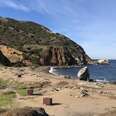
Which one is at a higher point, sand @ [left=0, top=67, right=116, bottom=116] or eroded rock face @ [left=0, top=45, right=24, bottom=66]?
eroded rock face @ [left=0, top=45, right=24, bottom=66]

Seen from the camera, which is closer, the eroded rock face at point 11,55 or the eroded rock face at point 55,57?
the eroded rock face at point 11,55

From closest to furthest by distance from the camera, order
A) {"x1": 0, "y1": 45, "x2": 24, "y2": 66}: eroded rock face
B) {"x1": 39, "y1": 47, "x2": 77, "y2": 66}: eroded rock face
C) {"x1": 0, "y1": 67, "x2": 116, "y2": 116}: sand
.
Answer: {"x1": 0, "y1": 67, "x2": 116, "y2": 116}: sand
{"x1": 0, "y1": 45, "x2": 24, "y2": 66}: eroded rock face
{"x1": 39, "y1": 47, "x2": 77, "y2": 66}: eroded rock face

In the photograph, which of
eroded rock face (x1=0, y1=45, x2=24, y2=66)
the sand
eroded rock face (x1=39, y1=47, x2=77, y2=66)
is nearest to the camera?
the sand

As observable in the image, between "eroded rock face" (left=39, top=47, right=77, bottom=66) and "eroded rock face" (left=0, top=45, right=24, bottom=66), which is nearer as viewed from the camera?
"eroded rock face" (left=0, top=45, right=24, bottom=66)

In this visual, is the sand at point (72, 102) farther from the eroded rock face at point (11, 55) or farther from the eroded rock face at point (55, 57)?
the eroded rock face at point (55, 57)

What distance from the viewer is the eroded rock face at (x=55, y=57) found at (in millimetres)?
155625

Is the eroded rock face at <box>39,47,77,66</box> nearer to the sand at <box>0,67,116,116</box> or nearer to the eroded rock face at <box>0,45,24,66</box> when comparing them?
the eroded rock face at <box>0,45,24,66</box>

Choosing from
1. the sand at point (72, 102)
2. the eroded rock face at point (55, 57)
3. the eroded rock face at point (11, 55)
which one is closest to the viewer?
the sand at point (72, 102)

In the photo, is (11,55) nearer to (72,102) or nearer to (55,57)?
(55,57)

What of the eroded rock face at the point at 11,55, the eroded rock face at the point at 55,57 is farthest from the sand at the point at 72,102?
the eroded rock face at the point at 55,57

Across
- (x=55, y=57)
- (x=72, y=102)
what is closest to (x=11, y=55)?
(x=55, y=57)

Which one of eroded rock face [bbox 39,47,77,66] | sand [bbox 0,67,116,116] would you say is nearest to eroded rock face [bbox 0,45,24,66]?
eroded rock face [bbox 39,47,77,66]

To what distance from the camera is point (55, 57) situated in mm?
162000

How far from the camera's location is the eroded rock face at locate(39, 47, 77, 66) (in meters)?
156
